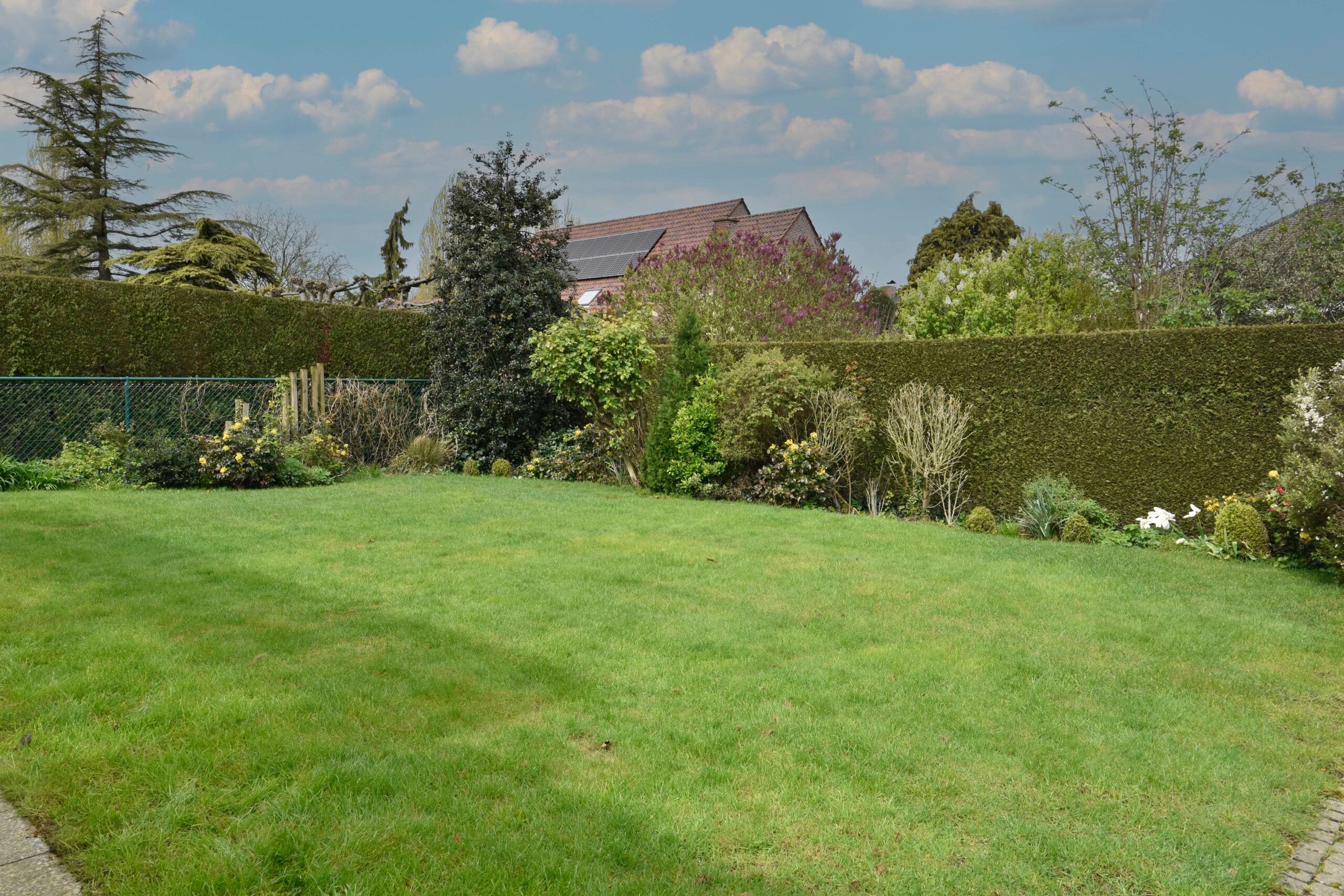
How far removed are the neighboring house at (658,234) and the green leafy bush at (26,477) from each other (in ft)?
58.0

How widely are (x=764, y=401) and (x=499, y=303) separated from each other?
576cm

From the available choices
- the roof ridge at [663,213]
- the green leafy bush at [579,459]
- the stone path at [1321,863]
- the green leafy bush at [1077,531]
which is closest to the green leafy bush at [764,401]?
the green leafy bush at [579,459]

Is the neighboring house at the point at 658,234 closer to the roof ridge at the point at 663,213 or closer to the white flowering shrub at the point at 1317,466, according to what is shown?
the roof ridge at the point at 663,213

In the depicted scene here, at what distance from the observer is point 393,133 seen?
2017 cm

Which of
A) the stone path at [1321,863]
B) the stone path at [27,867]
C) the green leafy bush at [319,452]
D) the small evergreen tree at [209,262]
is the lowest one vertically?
the stone path at [1321,863]

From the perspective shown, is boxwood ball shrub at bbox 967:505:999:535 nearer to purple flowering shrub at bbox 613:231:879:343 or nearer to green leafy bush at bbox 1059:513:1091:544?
green leafy bush at bbox 1059:513:1091:544

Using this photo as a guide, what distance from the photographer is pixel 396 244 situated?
117 ft

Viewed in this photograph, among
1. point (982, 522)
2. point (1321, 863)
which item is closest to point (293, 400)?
point (982, 522)

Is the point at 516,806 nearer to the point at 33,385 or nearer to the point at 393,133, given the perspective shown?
the point at 33,385

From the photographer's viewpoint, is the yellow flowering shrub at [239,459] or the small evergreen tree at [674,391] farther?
the small evergreen tree at [674,391]

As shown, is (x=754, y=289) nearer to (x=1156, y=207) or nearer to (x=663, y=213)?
(x=1156, y=207)

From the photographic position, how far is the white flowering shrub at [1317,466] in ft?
22.1

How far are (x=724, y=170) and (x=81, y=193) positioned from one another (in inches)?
769

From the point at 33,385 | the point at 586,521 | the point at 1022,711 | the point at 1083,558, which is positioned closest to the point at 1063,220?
the point at 1083,558
